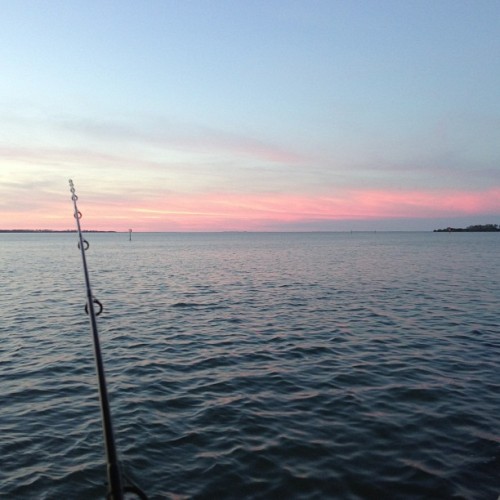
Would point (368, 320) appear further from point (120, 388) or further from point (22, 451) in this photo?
point (22, 451)

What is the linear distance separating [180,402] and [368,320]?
39.6ft

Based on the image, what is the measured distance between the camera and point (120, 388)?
37.5 ft

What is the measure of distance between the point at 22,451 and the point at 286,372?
7.01 meters

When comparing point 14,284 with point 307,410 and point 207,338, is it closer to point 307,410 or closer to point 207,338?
point 207,338

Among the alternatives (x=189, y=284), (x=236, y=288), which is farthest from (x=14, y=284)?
(x=236, y=288)

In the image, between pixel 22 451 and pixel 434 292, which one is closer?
pixel 22 451

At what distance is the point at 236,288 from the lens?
107 ft

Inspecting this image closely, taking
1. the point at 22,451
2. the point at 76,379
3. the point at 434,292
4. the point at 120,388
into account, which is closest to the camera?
the point at 22,451

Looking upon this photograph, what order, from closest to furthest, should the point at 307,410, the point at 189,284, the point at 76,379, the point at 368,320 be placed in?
1. the point at 307,410
2. the point at 76,379
3. the point at 368,320
4. the point at 189,284

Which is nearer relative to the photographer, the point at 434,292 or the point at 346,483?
the point at 346,483

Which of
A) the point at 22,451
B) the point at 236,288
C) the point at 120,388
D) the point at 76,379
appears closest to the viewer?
the point at 22,451

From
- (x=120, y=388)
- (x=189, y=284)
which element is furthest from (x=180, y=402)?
(x=189, y=284)

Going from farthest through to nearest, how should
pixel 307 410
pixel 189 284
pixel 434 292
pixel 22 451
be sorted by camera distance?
pixel 189 284 < pixel 434 292 < pixel 307 410 < pixel 22 451

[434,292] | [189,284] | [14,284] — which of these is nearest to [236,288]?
[189,284]
